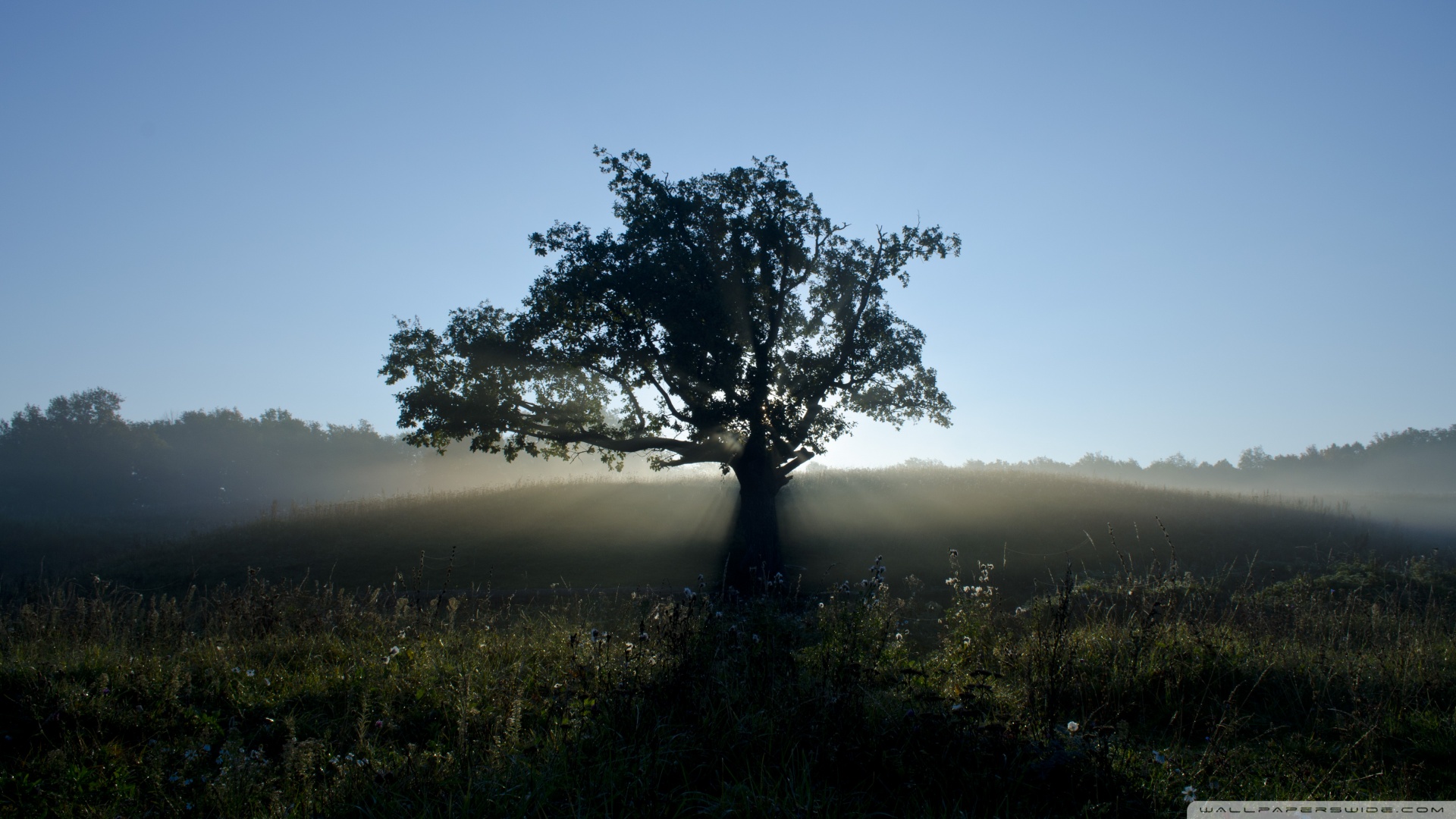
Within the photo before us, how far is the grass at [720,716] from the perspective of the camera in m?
3.76

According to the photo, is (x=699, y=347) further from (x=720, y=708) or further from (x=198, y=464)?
(x=198, y=464)

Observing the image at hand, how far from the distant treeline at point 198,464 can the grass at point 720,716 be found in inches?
2442

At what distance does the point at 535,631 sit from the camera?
7.45 metres

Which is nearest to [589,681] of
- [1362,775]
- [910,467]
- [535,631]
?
[535,631]

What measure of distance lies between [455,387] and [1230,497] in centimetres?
2907

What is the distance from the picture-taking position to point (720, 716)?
4.56 metres

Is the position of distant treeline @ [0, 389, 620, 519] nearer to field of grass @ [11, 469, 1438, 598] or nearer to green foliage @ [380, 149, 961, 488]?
field of grass @ [11, 469, 1438, 598]

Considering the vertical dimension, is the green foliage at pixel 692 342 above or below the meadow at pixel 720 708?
above

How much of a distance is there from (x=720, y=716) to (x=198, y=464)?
350ft

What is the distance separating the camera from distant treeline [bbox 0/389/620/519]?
7256 centimetres

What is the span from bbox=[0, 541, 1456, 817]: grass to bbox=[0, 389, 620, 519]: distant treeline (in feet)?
203

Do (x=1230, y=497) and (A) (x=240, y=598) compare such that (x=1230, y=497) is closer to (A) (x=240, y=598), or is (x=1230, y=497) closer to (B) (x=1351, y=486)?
(A) (x=240, y=598)

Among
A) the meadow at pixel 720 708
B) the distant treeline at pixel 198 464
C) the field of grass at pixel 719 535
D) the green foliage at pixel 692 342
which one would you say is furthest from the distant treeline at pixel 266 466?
the meadow at pixel 720 708

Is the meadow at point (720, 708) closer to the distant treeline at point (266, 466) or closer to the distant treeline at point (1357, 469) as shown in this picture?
the distant treeline at point (266, 466)
